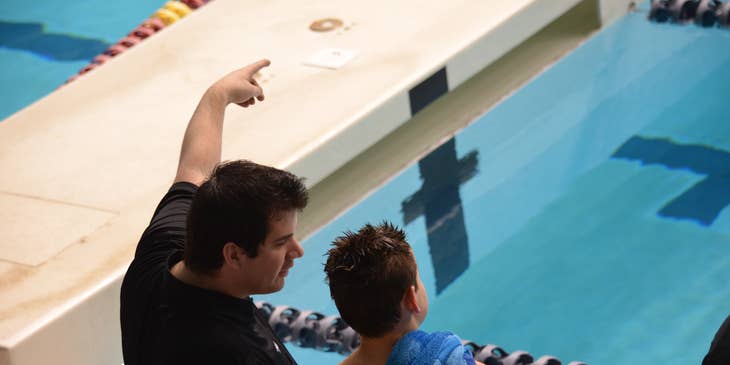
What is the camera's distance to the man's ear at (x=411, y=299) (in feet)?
4.69

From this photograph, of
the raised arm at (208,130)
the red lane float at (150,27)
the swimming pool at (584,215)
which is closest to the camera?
the raised arm at (208,130)

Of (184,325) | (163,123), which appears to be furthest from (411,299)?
(163,123)

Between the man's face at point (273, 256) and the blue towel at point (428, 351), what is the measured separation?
191 mm

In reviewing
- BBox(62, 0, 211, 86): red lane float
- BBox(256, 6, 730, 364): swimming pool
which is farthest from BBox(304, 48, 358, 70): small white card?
BBox(62, 0, 211, 86): red lane float

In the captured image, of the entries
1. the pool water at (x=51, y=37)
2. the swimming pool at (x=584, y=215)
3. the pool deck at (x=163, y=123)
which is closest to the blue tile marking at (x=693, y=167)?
the swimming pool at (x=584, y=215)

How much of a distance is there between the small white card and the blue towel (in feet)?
5.86

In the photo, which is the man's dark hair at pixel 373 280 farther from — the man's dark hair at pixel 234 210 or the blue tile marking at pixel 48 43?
→ the blue tile marking at pixel 48 43

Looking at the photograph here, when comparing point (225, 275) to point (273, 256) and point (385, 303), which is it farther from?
point (385, 303)

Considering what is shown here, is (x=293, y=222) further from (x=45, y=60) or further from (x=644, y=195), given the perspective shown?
(x=45, y=60)

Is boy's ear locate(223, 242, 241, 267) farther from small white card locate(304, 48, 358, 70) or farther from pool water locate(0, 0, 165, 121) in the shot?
pool water locate(0, 0, 165, 121)

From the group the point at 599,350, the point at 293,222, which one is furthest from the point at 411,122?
the point at 293,222

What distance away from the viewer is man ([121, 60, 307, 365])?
1.40 meters

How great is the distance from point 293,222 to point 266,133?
4.39 feet

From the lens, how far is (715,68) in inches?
152
